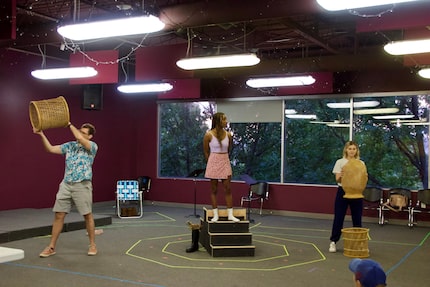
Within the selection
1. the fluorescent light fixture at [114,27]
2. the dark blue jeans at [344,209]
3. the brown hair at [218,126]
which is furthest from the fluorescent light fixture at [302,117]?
the fluorescent light fixture at [114,27]

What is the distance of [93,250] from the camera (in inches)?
281

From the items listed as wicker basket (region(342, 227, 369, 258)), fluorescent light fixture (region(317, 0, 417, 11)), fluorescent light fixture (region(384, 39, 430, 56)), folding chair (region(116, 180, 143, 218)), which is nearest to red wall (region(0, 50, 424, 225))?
folding chair (region(116, 180, 143, 218))

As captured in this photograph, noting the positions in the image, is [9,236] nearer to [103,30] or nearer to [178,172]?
[103,30]

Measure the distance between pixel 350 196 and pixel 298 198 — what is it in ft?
16.0

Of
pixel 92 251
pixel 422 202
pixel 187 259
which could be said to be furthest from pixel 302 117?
pixel 92 251

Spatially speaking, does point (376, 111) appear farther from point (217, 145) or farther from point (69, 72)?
point (69, 72)

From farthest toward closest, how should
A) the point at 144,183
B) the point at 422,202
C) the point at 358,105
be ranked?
the point at 144,183 < the point at 358,105 < the point at 422,202

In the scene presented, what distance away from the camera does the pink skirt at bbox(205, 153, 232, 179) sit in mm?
7457

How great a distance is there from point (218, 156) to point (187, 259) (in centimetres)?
155

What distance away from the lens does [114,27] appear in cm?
597

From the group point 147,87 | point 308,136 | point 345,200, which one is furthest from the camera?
point 308,136

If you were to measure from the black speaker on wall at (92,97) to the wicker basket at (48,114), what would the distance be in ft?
19.6

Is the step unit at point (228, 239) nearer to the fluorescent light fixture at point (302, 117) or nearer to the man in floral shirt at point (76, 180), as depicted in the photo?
the man in floral shirt at point (76, 180)

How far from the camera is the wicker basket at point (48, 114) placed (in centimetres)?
586
